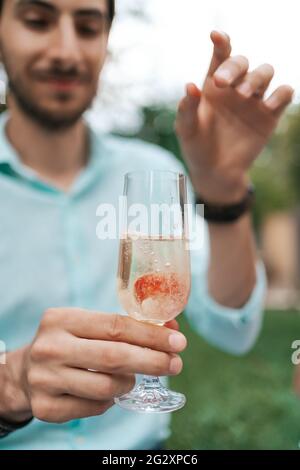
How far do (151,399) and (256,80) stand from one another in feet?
2.75

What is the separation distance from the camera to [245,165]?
5.85 ft

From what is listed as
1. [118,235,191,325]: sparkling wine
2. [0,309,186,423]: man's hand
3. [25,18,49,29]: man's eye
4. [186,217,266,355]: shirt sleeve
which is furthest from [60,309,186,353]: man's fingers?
[25,18,49,29]: man's eye

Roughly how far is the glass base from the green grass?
1.15m

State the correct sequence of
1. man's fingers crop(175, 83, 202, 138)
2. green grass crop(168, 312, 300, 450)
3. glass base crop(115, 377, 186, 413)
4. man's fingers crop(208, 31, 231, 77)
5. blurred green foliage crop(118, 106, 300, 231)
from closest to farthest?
1. glass base crop(115, 377, 186, 413)
2. man's fingers crop(208, 31, 231, 77)
3. man's fingers crop(175, 83, 202, 138)
4. green grass crop(168, 312, 300, 450)
5. blurred green foliage crop(118, 106, 300, 231)

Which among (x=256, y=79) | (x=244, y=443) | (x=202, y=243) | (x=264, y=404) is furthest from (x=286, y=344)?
(x=256, y=79)

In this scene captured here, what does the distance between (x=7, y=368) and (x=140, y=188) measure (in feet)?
1.75

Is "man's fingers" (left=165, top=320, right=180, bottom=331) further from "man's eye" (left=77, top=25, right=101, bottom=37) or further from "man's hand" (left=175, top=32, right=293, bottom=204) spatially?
"man's eye" (left=77, top=25, right=101, bottom=37)

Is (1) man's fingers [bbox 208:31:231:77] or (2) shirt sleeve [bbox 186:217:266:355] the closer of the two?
(1) man's fingers [bbox 208:31:231:77]

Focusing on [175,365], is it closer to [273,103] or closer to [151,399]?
[151,399]

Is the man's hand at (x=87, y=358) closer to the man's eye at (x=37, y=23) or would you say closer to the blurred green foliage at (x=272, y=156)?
the blurred green foliage at (x=272, y=156)

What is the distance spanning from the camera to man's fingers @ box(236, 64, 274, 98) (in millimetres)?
1389

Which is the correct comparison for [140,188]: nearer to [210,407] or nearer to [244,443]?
[244,443]

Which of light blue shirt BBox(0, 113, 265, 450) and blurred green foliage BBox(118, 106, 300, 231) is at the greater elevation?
blurred green foliage BBox(118, 106, 300, 231)

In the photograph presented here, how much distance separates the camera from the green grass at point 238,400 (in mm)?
3242
